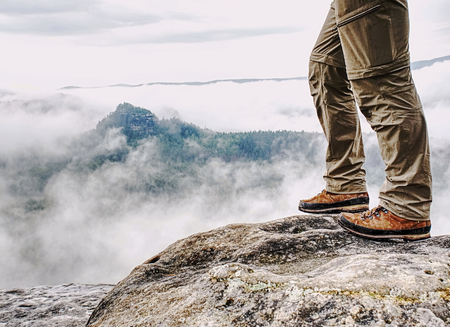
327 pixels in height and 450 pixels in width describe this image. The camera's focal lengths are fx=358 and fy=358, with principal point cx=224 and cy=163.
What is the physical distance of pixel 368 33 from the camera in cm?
309

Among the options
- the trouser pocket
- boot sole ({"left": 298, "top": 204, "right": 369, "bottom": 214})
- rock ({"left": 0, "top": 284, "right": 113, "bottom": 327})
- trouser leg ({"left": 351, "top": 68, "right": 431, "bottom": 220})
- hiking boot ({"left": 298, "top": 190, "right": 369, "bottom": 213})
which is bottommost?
rock ({"left": 0, "top": 284, "right": 113, "bottom": 327})

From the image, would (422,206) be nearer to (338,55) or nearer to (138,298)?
(338,55)

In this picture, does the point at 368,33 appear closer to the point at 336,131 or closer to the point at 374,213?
the point at 336,131

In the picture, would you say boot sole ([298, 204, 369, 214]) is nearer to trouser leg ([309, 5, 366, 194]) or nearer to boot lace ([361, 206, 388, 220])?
trouser leg ([309, 5, 366, 194])

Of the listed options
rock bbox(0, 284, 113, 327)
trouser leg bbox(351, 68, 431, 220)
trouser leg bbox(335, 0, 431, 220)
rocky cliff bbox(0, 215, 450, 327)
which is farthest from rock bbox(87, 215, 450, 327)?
rock bbox(0, 284, 113, 327)

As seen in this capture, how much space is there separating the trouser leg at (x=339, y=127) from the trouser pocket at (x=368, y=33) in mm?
787

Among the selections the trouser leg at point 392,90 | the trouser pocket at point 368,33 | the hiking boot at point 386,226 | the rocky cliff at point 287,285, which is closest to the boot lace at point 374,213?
the hiking boot at point 386,226

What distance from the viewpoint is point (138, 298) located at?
10.3 feet

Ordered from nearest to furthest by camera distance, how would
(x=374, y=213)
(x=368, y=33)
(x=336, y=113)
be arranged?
(x=368, y=33)
(x=374, y=213)
(x=336, y=113)

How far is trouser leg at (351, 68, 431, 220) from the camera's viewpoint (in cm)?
310

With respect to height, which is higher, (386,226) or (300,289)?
(300,289)

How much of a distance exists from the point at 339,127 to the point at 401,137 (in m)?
1.13

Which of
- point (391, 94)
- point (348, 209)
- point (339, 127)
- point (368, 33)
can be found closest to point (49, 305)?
point (348, 209)

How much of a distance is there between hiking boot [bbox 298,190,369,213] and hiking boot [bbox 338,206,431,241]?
31.7 inches
